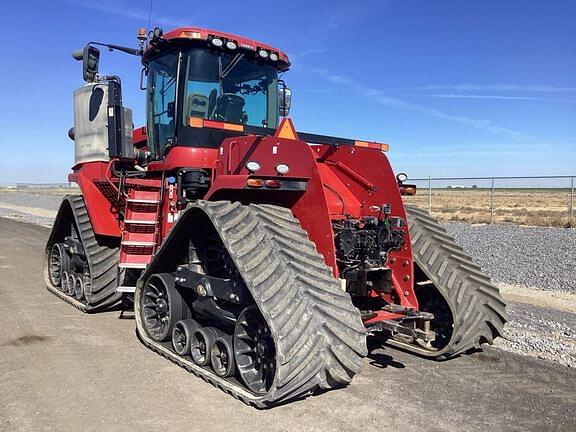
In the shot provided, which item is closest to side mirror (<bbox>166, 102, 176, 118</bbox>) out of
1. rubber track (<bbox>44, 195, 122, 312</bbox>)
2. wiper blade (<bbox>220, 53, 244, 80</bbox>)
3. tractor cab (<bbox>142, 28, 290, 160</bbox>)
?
tractor cab (<bbox>142, 28, 290, 160</bbox>)

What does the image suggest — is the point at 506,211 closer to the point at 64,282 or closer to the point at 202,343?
the point at 64,282

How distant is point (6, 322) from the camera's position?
6742 mm

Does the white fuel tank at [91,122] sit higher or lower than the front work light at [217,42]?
lower

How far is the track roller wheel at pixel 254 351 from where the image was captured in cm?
428

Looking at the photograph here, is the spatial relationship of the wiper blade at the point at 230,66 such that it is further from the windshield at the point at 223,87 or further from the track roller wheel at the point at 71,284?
the track roller wheel at the point at 71,284

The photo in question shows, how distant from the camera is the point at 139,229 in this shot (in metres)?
6.32

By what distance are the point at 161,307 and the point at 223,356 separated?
1203mm

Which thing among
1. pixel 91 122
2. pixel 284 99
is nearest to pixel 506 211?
pixel 284 99

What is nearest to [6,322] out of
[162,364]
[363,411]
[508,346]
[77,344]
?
[77,344]

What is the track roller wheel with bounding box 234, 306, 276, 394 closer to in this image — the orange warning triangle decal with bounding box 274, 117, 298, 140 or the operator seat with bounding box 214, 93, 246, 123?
the orange warning triangle decal with bounding box 274, 117, 298, 140

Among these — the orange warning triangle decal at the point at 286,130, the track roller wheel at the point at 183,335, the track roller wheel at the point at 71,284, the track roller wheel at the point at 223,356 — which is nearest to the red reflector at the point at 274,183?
the orange warning triangle decal at the point at 286,130

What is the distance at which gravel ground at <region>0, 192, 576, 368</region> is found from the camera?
20.1 ft


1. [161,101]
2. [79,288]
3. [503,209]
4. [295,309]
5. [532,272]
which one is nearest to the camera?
[295,309]

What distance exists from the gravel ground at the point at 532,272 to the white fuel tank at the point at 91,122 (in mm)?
5828
